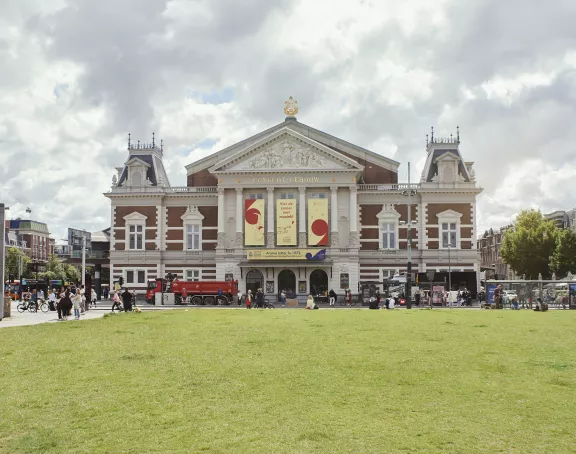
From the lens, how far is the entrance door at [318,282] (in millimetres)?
72250

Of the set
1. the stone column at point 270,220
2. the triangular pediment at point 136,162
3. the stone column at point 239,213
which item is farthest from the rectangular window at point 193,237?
the stone column at point 270,220

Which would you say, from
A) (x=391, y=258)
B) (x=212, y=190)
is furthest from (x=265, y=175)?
(x=391, y=258)

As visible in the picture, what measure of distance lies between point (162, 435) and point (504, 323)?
25201 millimetres

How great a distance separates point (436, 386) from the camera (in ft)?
49.5

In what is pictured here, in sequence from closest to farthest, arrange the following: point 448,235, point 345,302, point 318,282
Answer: point 345,302, point 318,282, point 448,235

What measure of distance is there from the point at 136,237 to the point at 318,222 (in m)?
22.7

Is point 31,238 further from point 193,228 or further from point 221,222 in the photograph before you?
point 221,222

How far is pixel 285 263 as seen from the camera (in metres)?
70.8

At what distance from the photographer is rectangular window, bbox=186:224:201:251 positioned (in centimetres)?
7650

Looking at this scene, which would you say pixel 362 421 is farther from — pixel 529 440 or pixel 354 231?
pixel 354 231

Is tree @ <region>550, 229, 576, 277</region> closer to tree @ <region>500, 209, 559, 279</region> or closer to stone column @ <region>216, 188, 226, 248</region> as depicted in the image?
tree @ <region>500, 209, 559, 279</region>

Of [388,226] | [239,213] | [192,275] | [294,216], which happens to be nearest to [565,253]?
[388,226]

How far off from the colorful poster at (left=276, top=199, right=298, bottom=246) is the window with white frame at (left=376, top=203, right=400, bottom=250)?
10.6 metres

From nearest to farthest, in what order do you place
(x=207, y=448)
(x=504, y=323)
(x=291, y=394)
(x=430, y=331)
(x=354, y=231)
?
(x=207, y=448)
(x=291, y=394)
(x=430, y=331)
(x=504, y=323)
(x=354, y=231)
